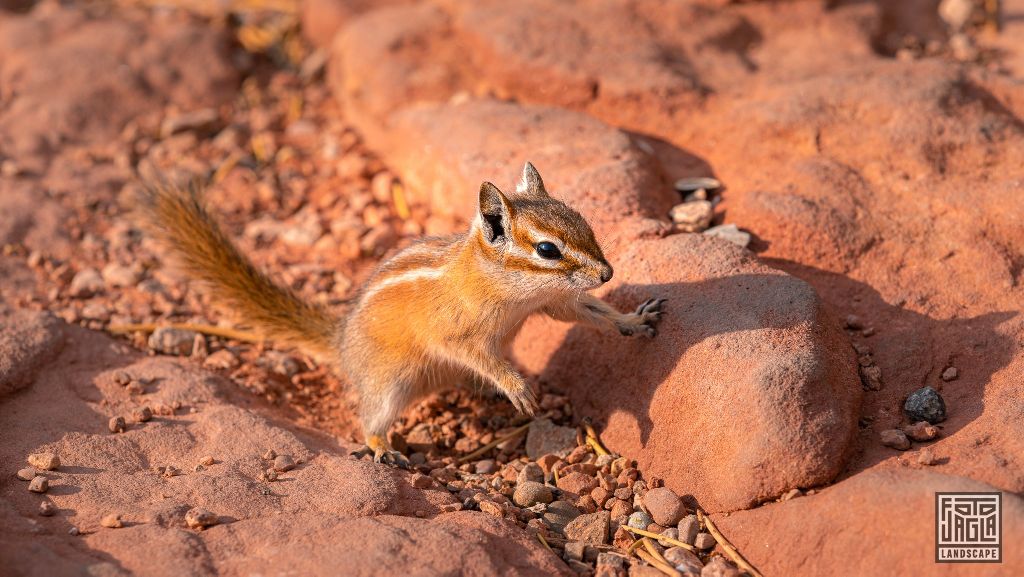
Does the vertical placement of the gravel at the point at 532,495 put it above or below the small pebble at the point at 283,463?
below

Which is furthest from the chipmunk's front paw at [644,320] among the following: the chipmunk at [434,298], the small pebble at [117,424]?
the small pebble at [117,424]

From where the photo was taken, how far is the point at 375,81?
744 cm

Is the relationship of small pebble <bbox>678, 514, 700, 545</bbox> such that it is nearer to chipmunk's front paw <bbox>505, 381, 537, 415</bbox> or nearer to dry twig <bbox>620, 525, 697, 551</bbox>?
dry twig <bbox>620, 525, 697, 551</bbox>

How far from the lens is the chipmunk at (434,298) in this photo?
431 centimetres

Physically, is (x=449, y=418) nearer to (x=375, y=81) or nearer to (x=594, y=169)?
(x=594, y=169)

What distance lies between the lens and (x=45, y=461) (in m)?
4.08

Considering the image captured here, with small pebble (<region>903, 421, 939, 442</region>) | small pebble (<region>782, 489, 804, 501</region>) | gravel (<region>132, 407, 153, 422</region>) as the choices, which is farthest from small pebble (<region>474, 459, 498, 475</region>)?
small pebble (<region>903, 421, 939, 442</region>)

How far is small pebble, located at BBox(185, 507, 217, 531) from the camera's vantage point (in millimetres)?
3721

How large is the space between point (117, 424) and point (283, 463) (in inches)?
36.4

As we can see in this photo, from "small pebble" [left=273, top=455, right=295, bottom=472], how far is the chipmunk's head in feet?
4.50

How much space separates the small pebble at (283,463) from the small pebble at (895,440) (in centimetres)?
273

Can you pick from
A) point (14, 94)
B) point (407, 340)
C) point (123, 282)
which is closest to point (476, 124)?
point (407, 340)

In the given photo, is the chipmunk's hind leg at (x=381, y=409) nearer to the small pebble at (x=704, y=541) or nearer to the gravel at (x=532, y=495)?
the gravel at (x=532, y=495)

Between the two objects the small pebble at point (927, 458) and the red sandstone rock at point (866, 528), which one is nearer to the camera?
the red sandstone rock at point (866, 528)
